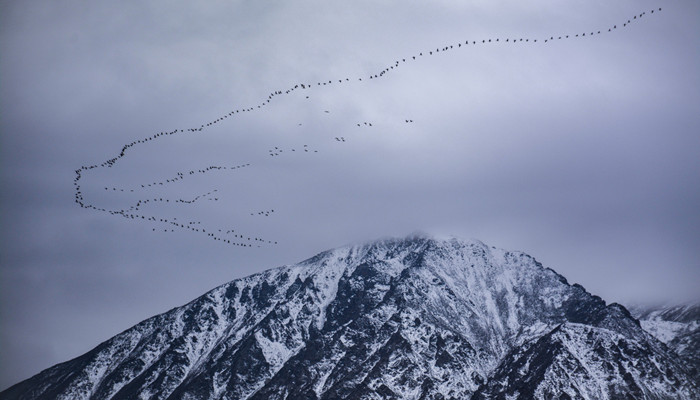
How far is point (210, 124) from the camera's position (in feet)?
602

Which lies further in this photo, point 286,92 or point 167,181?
point 167,181

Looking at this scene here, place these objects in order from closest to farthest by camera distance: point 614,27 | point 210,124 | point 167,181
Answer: point 614,27 → point 210,124 → point 167,181

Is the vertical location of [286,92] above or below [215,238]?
above

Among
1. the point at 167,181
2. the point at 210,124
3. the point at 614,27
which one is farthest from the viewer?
the point at 167,181

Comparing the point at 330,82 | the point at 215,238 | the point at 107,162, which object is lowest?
the point at 215,238

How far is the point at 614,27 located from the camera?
529 ft

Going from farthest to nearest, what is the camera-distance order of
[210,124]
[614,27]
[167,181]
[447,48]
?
[167,181]
[210,124]
[447,48]
[614,27]

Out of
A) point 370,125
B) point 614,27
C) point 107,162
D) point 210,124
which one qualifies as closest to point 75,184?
point 107,162

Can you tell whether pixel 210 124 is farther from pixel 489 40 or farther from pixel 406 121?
pixel 489 40

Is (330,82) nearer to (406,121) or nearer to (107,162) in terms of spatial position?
(406,121)

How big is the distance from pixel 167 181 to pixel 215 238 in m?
18.5

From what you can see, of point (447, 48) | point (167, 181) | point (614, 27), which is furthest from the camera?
point (167, 181)

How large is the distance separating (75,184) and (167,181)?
2443cm

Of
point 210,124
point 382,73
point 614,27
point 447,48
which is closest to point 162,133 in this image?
point 210,124
